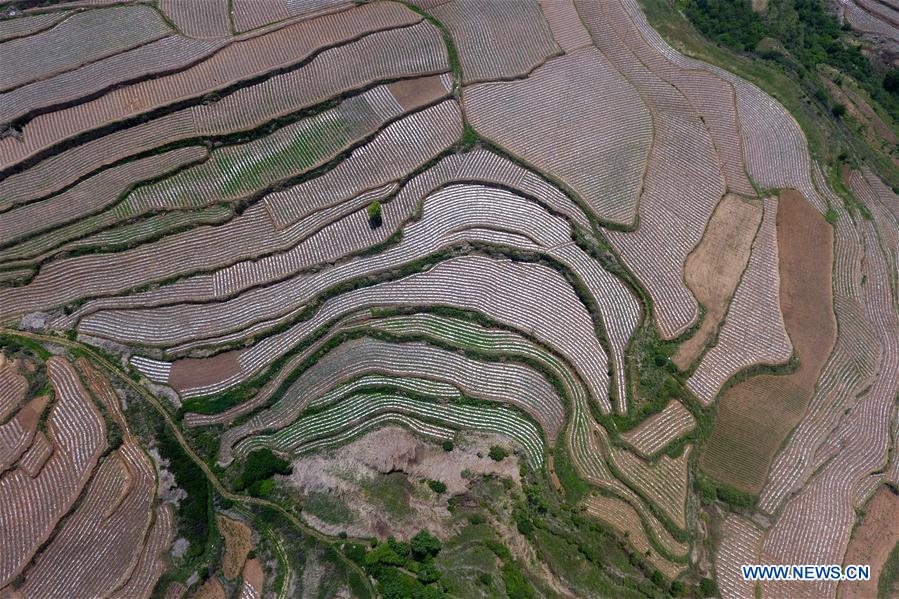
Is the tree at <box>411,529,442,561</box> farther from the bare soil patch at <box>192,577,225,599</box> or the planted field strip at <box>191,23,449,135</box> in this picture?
the planted field strip at <box>191,23,449,135</box>

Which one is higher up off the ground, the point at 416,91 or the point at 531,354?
the point at 416,91

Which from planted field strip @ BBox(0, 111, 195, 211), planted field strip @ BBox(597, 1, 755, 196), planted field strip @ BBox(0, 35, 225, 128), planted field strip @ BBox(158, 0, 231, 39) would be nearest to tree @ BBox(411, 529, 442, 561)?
planted field strip @ BBox(0, 111, 195, 211)

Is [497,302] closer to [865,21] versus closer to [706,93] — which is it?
[706,93]

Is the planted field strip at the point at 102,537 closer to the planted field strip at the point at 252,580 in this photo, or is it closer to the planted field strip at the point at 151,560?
the planted field strip at the point at 151,560

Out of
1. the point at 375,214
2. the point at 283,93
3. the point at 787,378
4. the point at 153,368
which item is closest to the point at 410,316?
the point at 375,214

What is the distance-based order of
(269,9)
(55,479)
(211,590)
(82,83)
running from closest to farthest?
(211,590)
(55,479)
(82,83)
(269,9)

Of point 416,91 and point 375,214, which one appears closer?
point 375,214
